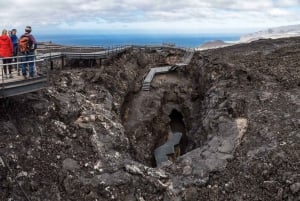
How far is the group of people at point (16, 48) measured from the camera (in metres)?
21.4

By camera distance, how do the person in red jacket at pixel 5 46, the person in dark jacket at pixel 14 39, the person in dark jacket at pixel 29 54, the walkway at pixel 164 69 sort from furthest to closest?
the walkway at pixel 164 69, the person in dark jacket at pixel 14 39, the person in dark jacket at pixel 29 54, the person in red jacket at pixel 5 46

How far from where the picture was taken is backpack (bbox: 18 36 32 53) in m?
22.2

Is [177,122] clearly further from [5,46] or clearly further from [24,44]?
[5,46]

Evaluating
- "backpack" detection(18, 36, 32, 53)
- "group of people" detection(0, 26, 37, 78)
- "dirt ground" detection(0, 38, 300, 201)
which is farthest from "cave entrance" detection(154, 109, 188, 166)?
"backpack" detection(18, 36, 32, 53)

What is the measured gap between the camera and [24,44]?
2223 centimetres

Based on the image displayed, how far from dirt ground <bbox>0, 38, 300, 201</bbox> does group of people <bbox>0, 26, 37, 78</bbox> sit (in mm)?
1421

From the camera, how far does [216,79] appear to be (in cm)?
3139

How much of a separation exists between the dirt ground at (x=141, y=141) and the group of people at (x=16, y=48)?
1421 mm

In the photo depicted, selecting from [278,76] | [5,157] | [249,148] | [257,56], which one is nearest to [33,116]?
[5,157]

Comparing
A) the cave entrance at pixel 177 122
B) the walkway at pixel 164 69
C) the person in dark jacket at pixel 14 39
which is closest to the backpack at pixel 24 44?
the person in dark jacket at pixel 14 39

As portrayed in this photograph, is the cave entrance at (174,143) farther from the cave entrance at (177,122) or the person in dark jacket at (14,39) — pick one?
the person in dark jacket at (14,39)

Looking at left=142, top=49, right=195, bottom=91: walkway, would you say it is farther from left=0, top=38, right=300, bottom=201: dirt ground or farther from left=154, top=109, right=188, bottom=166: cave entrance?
left=154, top=109, right=188, bottom=166: cave entrance

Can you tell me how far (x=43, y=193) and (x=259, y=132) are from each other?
1132cm

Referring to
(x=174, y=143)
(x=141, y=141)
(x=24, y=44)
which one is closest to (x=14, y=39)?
(x=24, y=44)
